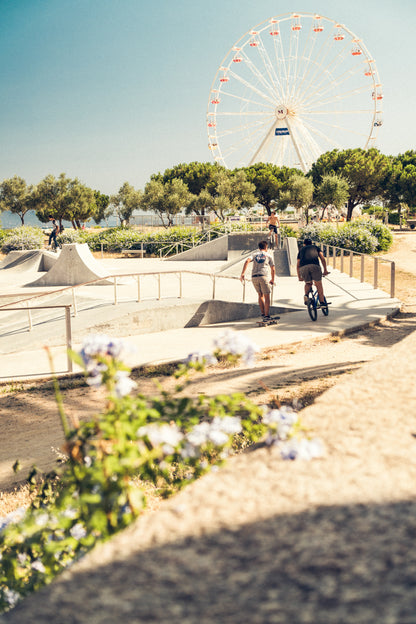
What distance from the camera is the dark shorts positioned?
10.2 metres

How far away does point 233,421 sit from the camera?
6.64 ft

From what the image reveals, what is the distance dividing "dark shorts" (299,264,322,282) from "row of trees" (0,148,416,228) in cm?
3447

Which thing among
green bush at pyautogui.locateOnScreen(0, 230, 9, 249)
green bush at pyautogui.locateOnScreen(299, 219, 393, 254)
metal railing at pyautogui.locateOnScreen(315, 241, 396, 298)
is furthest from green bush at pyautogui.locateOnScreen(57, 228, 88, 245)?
metal railing at pyautogui.locateOnScreen(315, 241, 396, 298)

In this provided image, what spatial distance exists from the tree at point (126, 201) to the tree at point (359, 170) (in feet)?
58.6

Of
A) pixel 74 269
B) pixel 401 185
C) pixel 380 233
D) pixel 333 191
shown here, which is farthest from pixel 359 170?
pixel 74 269

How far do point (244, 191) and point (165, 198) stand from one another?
8.07m

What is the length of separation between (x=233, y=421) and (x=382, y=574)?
814mm

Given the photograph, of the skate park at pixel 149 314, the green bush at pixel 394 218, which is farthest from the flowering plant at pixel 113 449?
the green bush at pixel 394 218

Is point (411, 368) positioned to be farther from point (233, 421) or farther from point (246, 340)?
point (233, 421)

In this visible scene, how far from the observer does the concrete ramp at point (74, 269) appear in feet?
48.3

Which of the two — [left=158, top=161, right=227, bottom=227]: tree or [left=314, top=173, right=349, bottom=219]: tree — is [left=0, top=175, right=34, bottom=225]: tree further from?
[left=314, top=173, right=349, bottom=219]: tree

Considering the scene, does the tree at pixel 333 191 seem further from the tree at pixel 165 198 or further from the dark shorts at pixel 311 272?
the dark shorts at pixel 311 272

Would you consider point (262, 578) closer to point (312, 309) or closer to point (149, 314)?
point (149, 314)

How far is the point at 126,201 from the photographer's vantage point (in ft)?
174
